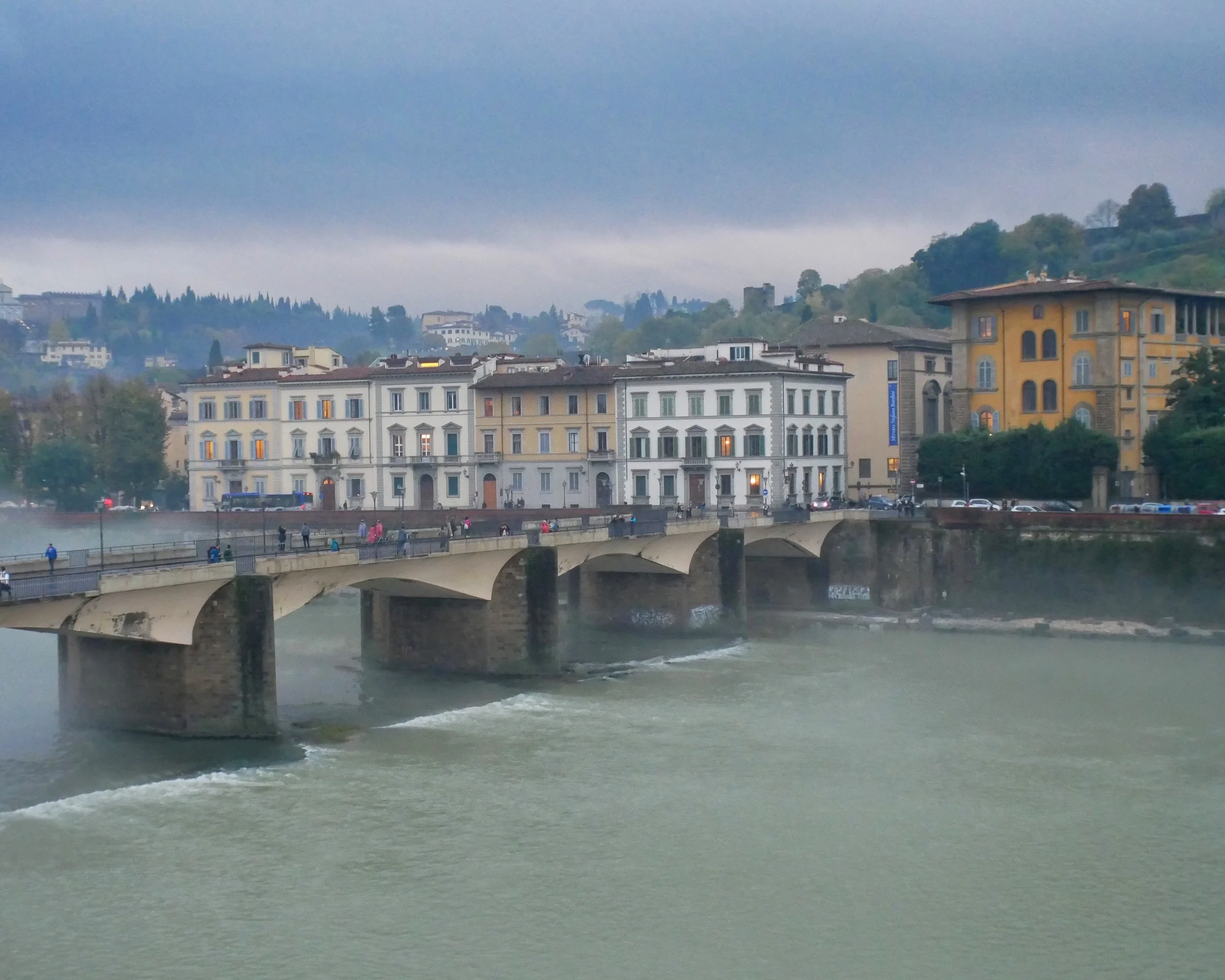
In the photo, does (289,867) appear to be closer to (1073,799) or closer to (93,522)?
(1073,799)

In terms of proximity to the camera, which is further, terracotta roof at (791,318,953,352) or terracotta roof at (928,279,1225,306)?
terracotta roof at (791,318,953,352)

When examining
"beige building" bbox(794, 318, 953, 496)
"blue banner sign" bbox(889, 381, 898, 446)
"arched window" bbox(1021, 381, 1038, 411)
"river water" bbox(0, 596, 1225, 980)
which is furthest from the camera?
"beige building" bbox(794, 318, 953, 496)

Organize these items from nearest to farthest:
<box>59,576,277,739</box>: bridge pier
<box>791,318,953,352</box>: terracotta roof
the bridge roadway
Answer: the bridge roadway → <box>59,576,277,739</box>: bridge pier → <box>791,318,953,352</box>: terracotta roof

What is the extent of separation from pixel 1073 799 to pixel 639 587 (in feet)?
82.4

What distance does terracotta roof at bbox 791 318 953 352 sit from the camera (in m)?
77.3

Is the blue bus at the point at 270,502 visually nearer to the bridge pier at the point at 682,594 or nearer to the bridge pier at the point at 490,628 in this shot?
the bridge pier at the point at 682,594

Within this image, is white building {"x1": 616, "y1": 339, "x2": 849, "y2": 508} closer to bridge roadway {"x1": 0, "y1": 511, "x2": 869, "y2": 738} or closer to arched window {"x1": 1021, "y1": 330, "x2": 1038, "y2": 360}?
bridge roadway {"x1": 0, "y1": 511, "x2": 869, "y2": 738}

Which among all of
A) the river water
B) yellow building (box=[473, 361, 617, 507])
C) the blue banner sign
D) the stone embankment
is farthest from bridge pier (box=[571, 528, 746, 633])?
the blue banner sign

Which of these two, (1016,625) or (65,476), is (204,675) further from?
(65,476)

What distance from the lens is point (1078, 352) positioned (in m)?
66.6

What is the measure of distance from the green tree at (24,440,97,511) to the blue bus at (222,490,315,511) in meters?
21.0

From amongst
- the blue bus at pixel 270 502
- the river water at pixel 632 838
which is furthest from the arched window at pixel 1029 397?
the blue bus at pixel 270 502

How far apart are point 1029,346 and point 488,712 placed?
3992 centimetres

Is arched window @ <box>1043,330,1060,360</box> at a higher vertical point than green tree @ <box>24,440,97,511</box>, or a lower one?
higher
